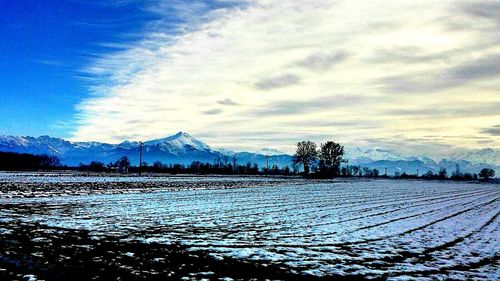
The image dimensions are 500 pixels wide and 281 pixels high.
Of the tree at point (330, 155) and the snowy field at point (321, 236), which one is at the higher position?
the tree at point (330, 155)

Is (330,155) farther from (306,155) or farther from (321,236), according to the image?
(321,236)

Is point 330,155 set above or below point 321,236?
above

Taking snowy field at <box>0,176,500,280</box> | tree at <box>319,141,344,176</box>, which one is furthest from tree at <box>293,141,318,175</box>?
snowy field at <box>0,176,500,280</box>

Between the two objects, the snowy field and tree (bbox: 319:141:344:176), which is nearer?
the snowy field

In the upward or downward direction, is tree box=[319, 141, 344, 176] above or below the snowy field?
above

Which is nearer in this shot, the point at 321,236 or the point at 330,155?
the point at 321,236

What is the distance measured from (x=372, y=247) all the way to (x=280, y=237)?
322 centimetres

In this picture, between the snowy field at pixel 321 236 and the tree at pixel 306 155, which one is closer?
the snowy field at pixel 321 236

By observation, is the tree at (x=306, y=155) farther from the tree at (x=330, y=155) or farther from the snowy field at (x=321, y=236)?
the snowy field at (x=321, y=236)

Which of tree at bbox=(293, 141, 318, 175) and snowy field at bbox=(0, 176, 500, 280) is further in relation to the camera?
tree at bbox=(293, 141, 318, 175)

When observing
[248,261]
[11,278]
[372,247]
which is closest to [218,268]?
[248,261]

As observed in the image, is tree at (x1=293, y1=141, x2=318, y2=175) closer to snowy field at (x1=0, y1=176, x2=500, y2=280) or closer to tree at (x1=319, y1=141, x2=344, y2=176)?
tree at (x1=319, y1=141, x2=344, y2=176)

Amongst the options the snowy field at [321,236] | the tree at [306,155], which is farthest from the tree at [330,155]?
the snowy field at [321,236]

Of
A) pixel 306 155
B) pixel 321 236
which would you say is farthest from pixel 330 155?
pixel 321 236
